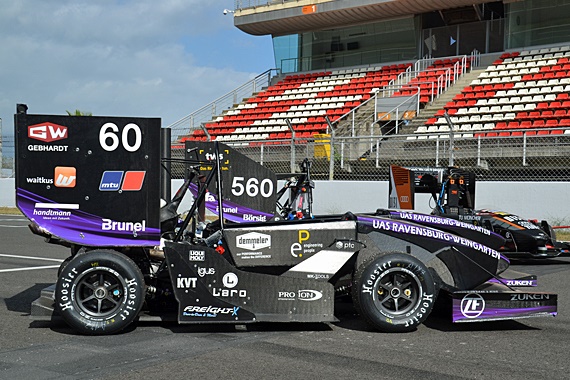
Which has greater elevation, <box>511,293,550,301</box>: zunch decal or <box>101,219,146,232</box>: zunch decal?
<box>101,219,146,232</box>: zunch decal

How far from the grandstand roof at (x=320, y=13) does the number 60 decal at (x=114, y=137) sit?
71.7 ft

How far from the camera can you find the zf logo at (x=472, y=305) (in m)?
A: 5.55

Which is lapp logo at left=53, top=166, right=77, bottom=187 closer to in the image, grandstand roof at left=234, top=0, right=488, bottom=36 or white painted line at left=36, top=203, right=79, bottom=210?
white painted line at left=36, top=203, right=79, bottom=210

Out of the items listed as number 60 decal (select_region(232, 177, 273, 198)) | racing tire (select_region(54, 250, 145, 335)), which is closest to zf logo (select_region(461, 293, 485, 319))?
racing tire (select_region(54, 250, 145, 335))

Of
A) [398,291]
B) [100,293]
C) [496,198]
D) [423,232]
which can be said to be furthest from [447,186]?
[100,293]

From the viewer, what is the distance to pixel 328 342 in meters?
5.12

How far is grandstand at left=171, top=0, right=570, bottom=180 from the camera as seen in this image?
16.7 meters

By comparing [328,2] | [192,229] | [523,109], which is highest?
[328,2]

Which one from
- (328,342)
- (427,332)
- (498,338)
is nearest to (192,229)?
(328,342)

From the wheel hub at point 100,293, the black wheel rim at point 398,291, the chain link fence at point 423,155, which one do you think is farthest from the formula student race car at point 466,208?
the wheel hub at point 100,293

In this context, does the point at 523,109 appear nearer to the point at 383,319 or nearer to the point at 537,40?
the point at 537,40

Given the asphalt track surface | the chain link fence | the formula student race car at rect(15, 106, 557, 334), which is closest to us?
the asphalt track surface

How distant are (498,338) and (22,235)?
39.9 ft

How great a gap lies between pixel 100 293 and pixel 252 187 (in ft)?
16.9
